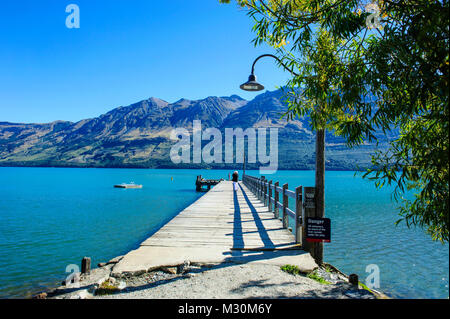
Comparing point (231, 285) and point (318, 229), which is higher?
point (318, 229)

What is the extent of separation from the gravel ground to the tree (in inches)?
78.7

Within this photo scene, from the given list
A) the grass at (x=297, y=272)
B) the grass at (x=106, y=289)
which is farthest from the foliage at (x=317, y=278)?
the grass at (x=106, y=289)

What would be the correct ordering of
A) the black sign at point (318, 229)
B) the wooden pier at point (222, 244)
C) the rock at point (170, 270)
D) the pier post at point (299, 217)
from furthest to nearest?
1. the pier post at point (299, 217)
2. the black sign at point (318, 229)
3. the wooden pier at point (222, 244)
4. the rock at point (170, 270)

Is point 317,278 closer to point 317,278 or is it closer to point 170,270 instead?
point 317,278

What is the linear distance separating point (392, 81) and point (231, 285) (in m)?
4.48

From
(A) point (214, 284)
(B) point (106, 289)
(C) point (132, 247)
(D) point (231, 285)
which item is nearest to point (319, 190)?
(D) point (231, 285)

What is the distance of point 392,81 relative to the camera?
200 inches

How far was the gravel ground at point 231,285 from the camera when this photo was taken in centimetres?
508

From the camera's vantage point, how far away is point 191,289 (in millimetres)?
5289

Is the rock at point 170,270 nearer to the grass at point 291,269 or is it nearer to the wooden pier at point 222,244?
the wooden pier at point 222,244

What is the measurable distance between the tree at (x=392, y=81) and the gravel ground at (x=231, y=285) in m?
2.00
